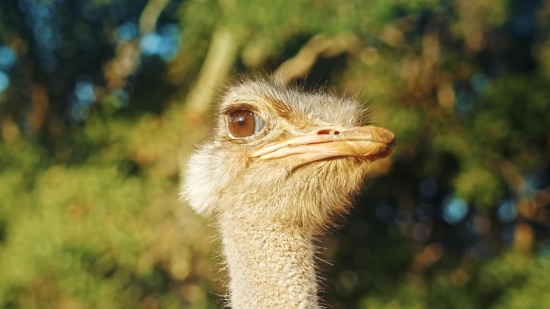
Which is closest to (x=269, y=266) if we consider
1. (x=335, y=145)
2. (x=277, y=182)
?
(x=277, y=182)

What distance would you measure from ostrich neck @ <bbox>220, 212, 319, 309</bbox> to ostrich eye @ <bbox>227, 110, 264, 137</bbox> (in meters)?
0.23

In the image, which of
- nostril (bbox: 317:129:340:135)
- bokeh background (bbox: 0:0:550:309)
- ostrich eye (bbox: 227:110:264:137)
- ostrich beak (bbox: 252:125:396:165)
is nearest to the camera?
ostrich beak (bbox: 252:125:396:165)

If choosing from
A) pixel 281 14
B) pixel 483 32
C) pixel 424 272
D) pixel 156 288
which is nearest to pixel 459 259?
pixel 424 272

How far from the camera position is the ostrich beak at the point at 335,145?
171 centimetres

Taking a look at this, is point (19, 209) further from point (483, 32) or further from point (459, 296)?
point (483, 32)

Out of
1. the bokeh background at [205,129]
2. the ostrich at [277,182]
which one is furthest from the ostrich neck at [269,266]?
the bokeh background at [205,129]

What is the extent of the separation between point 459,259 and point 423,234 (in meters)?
1.56

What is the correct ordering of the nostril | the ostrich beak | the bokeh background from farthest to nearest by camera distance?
1. the bokeh background
2. the nostril
3. the ostrich beak

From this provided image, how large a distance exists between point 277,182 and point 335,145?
207mm

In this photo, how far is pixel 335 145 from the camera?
70.7 inches

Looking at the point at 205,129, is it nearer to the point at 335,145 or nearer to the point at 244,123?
the point at 244,123

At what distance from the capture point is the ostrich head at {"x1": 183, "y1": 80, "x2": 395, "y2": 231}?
189cm

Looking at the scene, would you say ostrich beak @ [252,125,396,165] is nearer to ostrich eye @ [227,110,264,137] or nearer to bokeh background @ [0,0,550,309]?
ostrich eye @ [227,110,264,137]

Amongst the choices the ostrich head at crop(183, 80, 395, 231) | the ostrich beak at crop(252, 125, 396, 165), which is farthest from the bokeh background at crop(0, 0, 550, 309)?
the ostrich beak at crop(252, 125, 396, 165)
